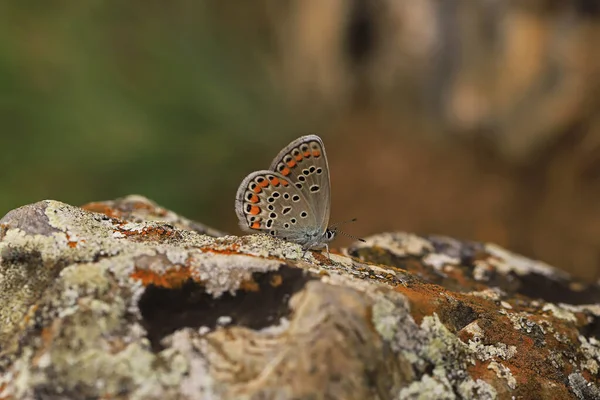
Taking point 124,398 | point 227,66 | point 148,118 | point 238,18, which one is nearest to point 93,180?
point 148,118

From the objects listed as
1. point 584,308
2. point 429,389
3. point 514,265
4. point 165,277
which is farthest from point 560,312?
point 165,277

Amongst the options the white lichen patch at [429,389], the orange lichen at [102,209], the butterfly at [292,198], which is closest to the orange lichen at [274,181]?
the butterfly at [292,198]

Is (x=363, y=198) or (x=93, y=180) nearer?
(x=93, y=180)

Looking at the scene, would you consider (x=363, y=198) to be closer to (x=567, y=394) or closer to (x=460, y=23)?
(x=460, y=23)

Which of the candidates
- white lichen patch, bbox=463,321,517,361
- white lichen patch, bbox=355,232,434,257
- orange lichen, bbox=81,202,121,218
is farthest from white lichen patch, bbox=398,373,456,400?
orange lichen, bbox=81,202,121,218

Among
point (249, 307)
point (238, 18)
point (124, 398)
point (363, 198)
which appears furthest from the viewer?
point (238, 18)

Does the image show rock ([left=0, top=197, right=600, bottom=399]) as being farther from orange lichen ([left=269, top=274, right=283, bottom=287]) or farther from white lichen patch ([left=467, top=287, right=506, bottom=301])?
white lichen patch ([left=467, top=287, right=506, bottom=301])

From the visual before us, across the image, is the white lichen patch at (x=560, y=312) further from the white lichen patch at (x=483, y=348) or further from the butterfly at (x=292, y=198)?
the butterfly at (x=292, y=198)
